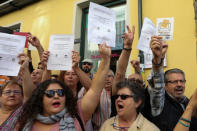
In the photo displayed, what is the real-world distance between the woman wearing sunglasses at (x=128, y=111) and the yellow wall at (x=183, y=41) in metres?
1.67

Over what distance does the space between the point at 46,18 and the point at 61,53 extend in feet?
12.6

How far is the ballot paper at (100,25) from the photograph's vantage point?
2.06 meters

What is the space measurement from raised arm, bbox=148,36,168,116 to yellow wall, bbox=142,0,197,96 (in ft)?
4.98

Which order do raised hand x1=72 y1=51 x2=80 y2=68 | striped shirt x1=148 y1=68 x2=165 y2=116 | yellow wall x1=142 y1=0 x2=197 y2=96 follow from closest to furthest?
1. striped shirt x1=148 y1=68 x2=165 y2=116
2. raised hand x1=72 y1=51 x2=80 y2=68
3. yellow wall x1=142 y1=0 x2=197 y2=96

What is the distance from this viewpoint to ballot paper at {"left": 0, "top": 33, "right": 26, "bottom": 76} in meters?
2.22

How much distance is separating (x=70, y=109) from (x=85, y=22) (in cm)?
390

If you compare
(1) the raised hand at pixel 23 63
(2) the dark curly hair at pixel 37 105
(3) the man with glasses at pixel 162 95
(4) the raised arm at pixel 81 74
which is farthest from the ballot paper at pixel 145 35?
(1) the raised hand at pixel 23 63

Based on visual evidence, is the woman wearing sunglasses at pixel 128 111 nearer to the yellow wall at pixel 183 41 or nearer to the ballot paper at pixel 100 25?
the ballot paper at pixel 100 25

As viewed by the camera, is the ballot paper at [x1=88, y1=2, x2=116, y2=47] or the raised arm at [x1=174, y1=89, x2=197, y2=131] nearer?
the raised arm at [x1=174, y1=89, x2=197, y2=131]

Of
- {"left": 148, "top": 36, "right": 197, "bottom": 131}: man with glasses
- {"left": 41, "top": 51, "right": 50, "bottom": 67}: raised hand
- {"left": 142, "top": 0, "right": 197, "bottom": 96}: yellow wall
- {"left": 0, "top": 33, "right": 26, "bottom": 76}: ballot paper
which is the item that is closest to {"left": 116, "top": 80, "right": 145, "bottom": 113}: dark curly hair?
{"left": 148, "top": 36, "right": 197, "bottom": 131}: man with glasses

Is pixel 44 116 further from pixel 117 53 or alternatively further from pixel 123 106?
pixel 117 53

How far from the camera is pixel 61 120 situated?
1.70m

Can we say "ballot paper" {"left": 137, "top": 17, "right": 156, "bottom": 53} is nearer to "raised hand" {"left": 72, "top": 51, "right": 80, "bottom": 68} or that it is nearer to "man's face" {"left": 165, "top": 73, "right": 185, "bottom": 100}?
"man's face" {"left": 165, "top": 73, "right": 185, "bottom": 100}

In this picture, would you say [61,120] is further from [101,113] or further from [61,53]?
[61,53]
